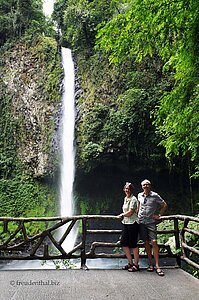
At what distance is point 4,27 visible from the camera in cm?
1809

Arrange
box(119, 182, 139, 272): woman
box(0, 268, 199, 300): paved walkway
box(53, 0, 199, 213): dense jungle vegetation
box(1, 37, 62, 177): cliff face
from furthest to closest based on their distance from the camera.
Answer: box(1, 37, 62, 177): cliff face < box(53, 0, 199, 213): dense jungle vegetation < box(119, 182, 139, 272): woman < box(0, 268, 199, 300): paved walkway

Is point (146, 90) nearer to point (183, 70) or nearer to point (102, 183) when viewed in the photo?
point (102, 183)

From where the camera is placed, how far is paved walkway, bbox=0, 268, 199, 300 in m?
3.58

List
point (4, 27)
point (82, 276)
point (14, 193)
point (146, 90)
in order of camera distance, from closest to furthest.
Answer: point (82, 276), point (146, 90), point (14, 193), point (4, 27)

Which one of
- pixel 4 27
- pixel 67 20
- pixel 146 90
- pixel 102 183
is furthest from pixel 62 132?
pixel 4 27

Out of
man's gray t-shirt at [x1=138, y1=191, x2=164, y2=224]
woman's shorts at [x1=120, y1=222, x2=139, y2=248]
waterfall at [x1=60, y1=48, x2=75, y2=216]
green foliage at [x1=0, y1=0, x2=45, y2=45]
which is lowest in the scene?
woman's shorts at [x1=120, y1=222, x2=139, y2=248]

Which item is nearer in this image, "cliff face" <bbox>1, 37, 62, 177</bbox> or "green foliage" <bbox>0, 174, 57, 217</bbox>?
"green foliage" <bbox>0, 174, 57, 217</bbox>

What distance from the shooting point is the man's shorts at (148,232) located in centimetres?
461

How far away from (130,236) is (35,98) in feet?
38.6

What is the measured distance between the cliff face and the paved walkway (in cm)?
952

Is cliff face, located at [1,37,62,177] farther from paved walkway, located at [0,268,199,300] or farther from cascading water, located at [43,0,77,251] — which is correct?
paved walkway, located at [0,268,199,300]

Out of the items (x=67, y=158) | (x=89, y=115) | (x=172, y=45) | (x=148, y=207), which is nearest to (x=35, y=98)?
(x=89, y=115)

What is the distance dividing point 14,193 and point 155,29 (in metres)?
11.1

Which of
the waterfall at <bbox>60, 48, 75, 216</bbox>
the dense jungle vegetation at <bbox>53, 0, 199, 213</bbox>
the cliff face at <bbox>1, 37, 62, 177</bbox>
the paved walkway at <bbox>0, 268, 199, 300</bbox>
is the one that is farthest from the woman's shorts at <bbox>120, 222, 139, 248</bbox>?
the cliff face at <bbox>1, 37, 62, 177</bbox>
